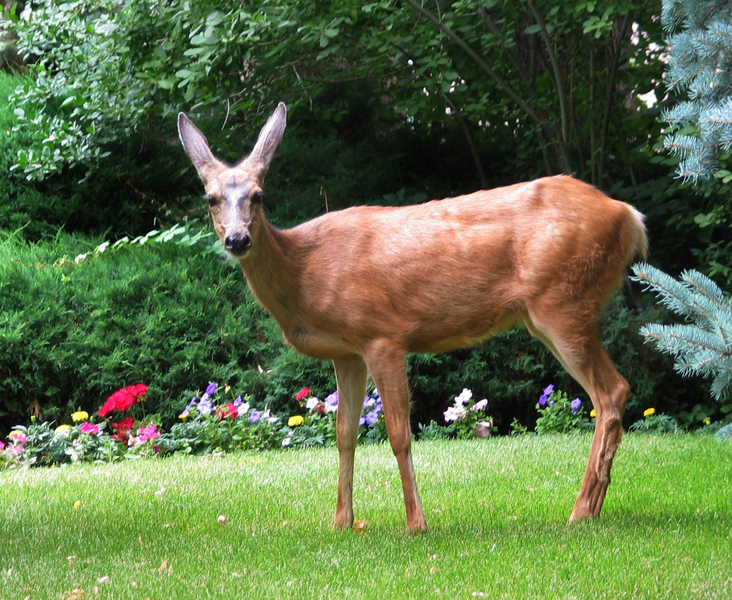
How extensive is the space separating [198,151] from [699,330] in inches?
110

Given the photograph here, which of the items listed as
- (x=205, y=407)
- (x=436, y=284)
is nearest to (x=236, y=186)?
(x=436, y=284)

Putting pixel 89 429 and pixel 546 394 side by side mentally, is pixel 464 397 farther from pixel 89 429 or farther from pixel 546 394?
pixel 89 429

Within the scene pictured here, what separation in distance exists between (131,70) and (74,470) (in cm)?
396

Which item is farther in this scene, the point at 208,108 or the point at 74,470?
the point at 208,108

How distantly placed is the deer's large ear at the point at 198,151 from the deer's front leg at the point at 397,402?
1.33 meters

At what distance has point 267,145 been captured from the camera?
5344 millimetres

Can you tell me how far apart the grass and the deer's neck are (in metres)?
1.21

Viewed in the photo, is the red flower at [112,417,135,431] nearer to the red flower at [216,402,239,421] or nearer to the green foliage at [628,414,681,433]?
the red flower at [216,402,239,421]

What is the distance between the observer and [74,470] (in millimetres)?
7570

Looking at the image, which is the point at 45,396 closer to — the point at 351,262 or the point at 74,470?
the point at 74,470

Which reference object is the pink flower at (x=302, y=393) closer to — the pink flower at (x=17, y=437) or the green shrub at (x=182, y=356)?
the green shrub at (x=182, y=356)

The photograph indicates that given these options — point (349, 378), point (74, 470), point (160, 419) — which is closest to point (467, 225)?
point (349, 378)

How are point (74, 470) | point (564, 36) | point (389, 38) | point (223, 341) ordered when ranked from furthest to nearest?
point (564, 36)
point (223, 341)
point (389, 38)
point (74, 470)

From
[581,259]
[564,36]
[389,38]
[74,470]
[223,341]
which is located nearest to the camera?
[581,259]
